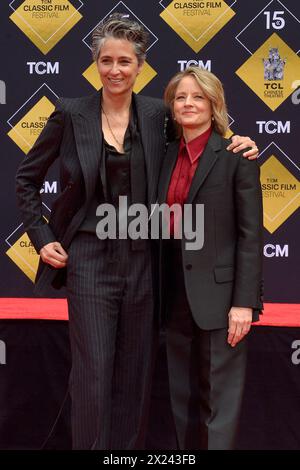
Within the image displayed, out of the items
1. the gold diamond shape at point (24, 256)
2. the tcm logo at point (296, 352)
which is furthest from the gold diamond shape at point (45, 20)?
the tcm logo at point (296, 352)

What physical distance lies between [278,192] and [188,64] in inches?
31.2

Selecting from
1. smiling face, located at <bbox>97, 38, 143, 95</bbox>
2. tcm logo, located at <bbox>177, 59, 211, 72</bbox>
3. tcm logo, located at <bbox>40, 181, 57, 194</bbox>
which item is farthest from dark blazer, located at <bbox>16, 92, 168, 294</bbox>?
tcm logo, located at <bbox>40, 181, 57, 194</bbox>

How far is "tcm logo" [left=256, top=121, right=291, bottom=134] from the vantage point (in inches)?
128

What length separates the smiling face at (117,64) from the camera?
1.97m

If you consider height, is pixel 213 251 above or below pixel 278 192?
above

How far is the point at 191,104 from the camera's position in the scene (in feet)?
6.33

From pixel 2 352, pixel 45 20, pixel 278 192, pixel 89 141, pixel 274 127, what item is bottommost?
pixel 2 352

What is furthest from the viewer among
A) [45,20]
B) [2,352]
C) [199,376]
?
[45,20]

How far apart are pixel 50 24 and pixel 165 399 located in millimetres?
1996

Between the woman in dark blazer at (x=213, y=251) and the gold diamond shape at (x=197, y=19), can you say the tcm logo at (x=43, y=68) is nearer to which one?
the gold diamond shape at (x=197, y=19)

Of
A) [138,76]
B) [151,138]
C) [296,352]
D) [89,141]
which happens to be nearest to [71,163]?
[89,141]

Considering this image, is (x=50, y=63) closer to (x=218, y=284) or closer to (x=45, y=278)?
(x=45, y=278)

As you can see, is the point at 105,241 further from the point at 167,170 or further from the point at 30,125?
the point at 30,125

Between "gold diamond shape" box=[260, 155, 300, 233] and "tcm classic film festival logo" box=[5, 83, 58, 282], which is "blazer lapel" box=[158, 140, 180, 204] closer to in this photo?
"gold diamond shape" box=[260, 155, 300, 233]
